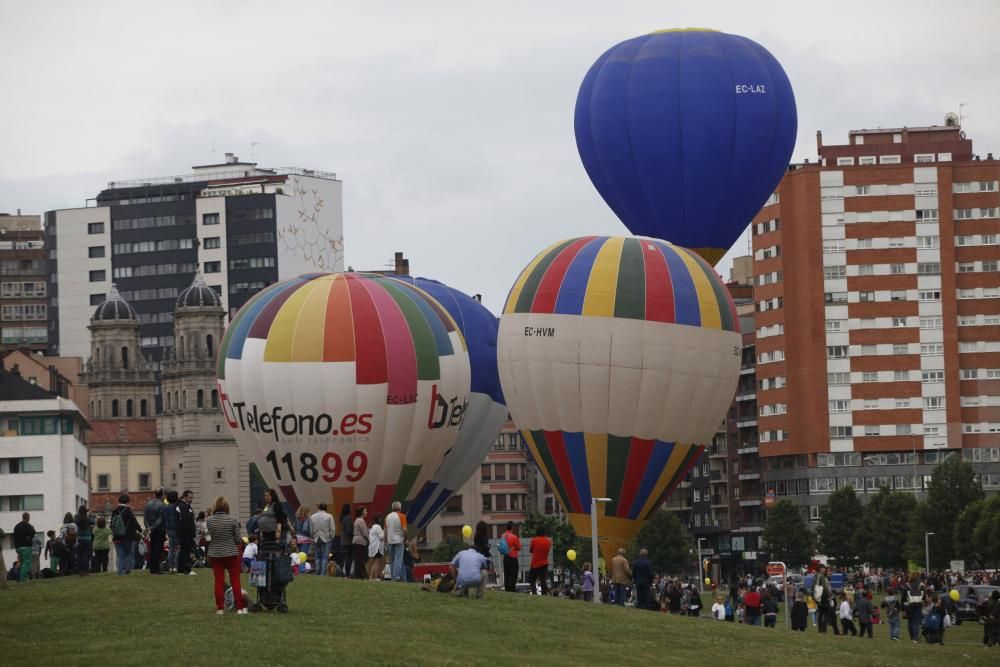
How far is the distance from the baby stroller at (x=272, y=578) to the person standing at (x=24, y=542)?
496 inches

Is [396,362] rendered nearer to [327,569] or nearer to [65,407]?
[327,569]

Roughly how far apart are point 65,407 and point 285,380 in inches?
2216

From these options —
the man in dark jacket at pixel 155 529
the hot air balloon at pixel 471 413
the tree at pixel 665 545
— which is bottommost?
the tree at pixel 665 545

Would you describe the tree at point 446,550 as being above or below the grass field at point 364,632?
below

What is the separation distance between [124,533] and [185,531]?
2465 mm

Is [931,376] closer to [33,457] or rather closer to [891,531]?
[891,531]

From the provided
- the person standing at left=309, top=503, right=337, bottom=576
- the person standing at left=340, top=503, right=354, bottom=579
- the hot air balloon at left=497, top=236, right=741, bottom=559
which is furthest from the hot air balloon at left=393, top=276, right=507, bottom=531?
the person standing at left=309, top=503, right=337, bottom=576

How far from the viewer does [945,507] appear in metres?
117

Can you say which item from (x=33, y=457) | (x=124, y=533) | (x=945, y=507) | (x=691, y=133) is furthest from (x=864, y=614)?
(x=33, y=457)

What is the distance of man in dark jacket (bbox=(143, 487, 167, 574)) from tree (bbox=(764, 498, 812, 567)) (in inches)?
3781

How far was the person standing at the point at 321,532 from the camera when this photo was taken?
46.9 metres

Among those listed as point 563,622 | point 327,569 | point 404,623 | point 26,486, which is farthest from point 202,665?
point 26,486

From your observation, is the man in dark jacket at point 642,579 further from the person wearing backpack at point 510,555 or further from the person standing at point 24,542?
the person standing at point 24,542

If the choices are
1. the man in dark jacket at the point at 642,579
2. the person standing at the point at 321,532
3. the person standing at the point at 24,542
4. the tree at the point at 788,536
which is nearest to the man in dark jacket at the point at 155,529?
the person standing at the point at 321,532
